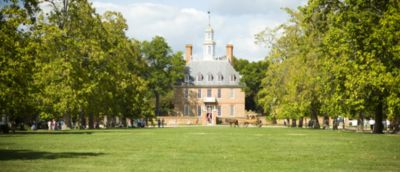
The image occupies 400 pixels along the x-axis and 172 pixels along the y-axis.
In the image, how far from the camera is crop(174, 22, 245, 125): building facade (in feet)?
357

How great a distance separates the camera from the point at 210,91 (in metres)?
111

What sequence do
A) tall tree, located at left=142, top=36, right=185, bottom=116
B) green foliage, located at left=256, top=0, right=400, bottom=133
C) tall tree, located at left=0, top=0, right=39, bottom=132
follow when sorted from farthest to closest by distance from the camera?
tall tree, located at left=142, top=36, right=185, bottom=116 < green foliage, located at left=256, top=0, right=400, bottom=133 < tall tree, located at left=0, top=0, right=39, bottom=132

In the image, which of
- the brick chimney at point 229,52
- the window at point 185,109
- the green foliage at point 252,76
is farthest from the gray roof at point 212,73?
the window at point 185,109

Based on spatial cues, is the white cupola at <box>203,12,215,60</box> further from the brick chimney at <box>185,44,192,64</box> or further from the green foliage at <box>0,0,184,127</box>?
the green foliage at <box>0,0,184,127</box>

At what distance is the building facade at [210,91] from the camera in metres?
109

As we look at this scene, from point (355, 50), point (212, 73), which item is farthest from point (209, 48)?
point (355, 50)

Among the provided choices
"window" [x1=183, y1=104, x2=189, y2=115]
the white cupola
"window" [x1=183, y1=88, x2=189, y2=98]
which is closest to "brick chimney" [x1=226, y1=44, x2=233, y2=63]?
the white cupola

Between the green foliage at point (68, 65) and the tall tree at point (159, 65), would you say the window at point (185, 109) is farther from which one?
the green foliage at point (68, 65)

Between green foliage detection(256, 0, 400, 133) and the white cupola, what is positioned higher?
the white cupola

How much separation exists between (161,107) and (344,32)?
247 feet

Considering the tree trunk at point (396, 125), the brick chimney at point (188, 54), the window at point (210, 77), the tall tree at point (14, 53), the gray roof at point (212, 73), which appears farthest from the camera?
the brick chimney at point (188, 54)

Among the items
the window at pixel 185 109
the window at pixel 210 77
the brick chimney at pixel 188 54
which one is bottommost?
the window at pixel 185 109

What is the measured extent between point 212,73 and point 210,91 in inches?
118

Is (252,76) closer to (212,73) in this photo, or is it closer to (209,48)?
(212,73)
